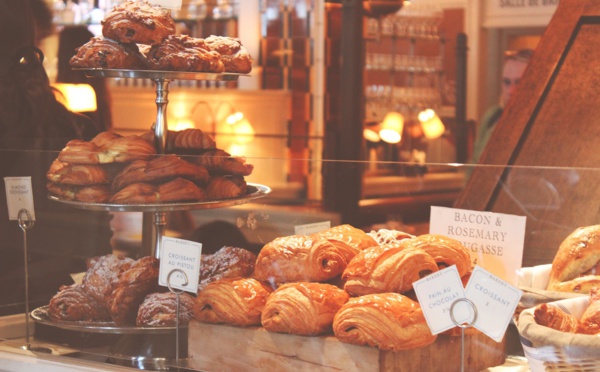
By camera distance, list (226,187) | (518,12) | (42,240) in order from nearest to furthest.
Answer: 1. (226,187)
2. (42,240)
3. (518,12)

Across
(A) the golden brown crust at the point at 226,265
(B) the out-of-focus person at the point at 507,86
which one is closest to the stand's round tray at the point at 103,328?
(A) the golden brown crust at the point at 226,265

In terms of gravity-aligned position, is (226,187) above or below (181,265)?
above

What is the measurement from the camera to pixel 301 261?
152 cm

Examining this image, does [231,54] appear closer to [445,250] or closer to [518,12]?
[445,250]

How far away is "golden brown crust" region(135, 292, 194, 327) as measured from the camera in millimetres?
1648

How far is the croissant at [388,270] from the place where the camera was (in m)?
1.39

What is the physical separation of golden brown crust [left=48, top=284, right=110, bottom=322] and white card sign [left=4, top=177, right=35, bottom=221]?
198mm

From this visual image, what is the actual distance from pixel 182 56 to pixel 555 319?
105cm

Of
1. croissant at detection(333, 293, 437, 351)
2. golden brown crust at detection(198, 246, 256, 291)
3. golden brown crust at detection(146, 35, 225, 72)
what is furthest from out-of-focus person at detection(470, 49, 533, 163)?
croissant at detection(333, 293, 437, 351)

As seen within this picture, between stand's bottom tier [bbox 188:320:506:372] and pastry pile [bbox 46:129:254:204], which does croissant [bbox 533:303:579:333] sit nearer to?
stand's bottom tier [bbox 188:320:506:372]

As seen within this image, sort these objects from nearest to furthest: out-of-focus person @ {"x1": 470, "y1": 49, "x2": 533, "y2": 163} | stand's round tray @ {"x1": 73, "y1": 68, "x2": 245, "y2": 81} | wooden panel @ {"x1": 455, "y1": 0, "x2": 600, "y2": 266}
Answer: stand's round tray @ {"x1": 73, "y1": 68, "x2": 245, "y2": 81}, wooden panel @ {"x1": 455, "y1": 0, "x2": 600, "y2": 266}, out-of-focus person @ {"x1": 470, "y1": 49, "x2": 533, "y2": 163}

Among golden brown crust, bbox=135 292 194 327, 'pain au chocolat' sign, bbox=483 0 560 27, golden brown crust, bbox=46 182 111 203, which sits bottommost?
golden brown crust, bbox=135 292 194 327

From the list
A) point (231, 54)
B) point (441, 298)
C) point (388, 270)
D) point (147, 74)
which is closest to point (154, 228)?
point (147, 74)

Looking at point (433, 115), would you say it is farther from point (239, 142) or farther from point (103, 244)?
point (103, 244)
